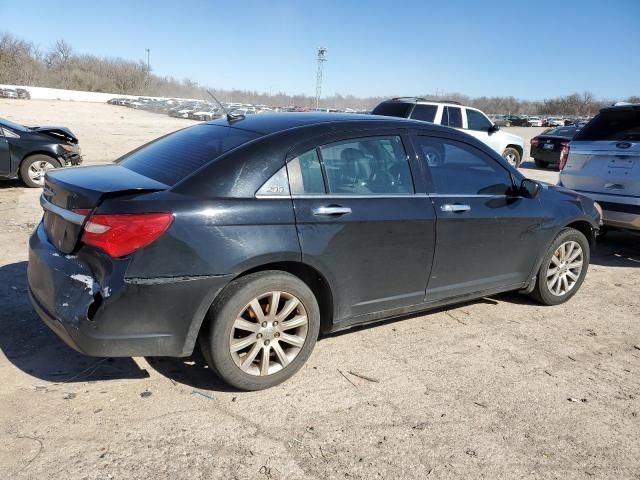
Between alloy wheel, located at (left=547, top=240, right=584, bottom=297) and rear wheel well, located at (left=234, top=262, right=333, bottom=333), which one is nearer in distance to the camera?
rear wheel well, located at (left=234, top=262, right=333, bottom=333)

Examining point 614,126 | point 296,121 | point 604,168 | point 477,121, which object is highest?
point 477,121

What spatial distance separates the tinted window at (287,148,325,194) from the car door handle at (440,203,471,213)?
3.37ft

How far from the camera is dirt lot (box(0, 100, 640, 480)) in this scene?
8.63 ft

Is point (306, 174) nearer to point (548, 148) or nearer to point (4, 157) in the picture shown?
point (4, 157)

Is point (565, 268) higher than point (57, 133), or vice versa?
point (57, 133)

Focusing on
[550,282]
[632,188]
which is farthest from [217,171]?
[632,188]

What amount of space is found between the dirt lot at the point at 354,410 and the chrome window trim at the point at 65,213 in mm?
1010

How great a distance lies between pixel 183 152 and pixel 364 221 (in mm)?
1285

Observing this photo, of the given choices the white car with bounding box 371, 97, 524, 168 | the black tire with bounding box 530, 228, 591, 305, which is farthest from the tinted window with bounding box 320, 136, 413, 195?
the white car with bounding box 371, 97, 524, 168

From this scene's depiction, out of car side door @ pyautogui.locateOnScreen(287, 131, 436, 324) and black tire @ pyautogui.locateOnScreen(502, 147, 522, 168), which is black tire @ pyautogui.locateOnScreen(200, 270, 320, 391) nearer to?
car side door @ pyautogui.locateOnScreen(287, 131, 436, 324)

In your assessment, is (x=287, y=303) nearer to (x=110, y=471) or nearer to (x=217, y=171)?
(x=217, y=171)

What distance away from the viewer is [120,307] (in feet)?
9.21

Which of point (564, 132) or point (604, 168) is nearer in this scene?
point (604, 168)

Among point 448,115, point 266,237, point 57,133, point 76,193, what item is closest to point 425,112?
point 448,115
